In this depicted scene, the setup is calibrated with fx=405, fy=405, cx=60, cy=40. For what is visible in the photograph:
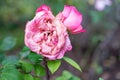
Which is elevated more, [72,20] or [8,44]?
[72,20]

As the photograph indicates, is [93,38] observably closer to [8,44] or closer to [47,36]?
[8,44]

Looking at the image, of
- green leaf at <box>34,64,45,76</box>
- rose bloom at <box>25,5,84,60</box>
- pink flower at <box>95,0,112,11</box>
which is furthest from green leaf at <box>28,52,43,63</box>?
pink flower at <box>95,0,112,11</box>

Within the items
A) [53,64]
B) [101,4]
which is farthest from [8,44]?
[101,4]

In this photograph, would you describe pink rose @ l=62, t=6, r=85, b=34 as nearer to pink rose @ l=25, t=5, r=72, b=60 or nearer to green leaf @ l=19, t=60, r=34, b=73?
pink rose @ l=25, t=5, r=72, b=60

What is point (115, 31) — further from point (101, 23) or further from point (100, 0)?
point (100, 0)

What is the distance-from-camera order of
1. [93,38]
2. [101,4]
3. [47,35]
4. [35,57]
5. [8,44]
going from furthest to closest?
[93,38]
[101,4]
[8,44]
[35,57]
[47,35]

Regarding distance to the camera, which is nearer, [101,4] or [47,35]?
[47,35]

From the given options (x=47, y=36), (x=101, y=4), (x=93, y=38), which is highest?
(x=47, y=36)

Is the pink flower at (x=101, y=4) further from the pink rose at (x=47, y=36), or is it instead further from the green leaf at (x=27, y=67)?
the pink rose at (x=47, y=36)
